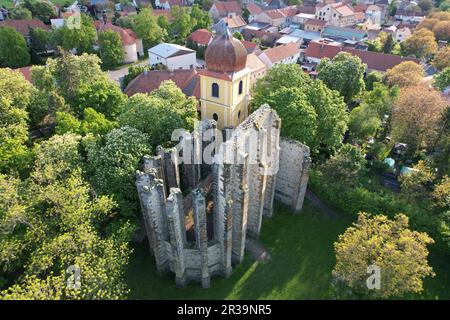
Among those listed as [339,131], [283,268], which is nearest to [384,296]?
[283,268]

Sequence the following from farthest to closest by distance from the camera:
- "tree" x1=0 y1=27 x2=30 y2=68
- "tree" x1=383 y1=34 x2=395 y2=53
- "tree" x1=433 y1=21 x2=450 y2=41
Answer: "tree" x1=433 y1=21 x2=450 y2=41
"tree" x1=383 y1=34 x2=395 y2=53
"tree" x1=0 y1=27 x2=30 y2=68

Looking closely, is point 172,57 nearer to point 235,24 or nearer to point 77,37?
point 77,37

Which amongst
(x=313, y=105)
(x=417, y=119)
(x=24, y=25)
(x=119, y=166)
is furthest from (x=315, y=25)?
(x=119, y=166)

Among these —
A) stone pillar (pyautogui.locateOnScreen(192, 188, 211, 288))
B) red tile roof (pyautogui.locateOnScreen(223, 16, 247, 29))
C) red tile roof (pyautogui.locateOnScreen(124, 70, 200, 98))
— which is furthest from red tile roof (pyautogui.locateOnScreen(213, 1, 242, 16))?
stone pillar (pyautogui.locateOnScreen(192, 188, 211, 288))

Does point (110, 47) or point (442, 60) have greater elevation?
point (110, 47)

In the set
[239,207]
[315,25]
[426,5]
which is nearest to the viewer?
[239,207]

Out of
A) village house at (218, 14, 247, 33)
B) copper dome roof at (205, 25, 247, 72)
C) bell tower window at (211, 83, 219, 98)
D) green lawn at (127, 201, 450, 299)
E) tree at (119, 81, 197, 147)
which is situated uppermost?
copper dome roof at (205, 25, 247, 72)

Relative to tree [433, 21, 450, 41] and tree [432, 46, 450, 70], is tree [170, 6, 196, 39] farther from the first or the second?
tree [433, 21, 450, 41]

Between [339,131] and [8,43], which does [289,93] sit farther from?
[8,43]
